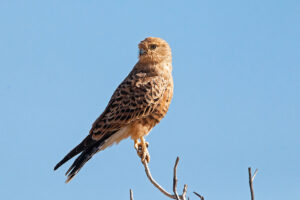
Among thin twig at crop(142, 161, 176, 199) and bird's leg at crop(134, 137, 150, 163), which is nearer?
thin twig at crop(142, 161, 176, 199)

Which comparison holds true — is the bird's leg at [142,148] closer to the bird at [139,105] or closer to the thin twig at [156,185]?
the bird at [139,105]

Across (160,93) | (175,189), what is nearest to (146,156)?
(160,93)

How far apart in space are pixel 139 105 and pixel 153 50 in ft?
2.46

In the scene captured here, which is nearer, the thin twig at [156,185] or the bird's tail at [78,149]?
the thin twig at [156,185]

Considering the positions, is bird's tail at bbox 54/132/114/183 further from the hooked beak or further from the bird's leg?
the hooked beak

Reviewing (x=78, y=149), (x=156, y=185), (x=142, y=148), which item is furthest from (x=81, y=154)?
(x=156, y=185)

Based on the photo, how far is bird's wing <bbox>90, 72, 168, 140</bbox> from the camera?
534cm

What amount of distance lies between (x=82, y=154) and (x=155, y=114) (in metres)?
0.96

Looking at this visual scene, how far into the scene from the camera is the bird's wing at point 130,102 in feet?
17.5

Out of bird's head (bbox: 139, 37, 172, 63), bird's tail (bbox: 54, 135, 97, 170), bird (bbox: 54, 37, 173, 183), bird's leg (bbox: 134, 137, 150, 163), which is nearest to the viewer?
bird's tail (bbox: 54, 135, 97, 170)

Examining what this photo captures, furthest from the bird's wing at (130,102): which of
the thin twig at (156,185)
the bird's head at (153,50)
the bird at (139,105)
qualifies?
the thin twig at (156,185)

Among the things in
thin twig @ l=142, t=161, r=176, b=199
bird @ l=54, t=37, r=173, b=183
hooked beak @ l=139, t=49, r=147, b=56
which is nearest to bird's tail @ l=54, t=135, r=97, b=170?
bird @ l=54, t=37, r=173, b=183

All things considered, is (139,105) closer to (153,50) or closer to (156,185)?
(153,50)

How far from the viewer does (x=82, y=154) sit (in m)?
5.02
